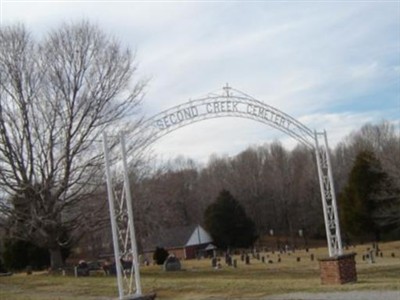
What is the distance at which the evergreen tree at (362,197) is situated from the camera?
49.8 meters

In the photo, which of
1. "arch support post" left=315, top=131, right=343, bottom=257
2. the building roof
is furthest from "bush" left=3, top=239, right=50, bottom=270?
"arch support post" left=315, top=131, right=343, bottom=257

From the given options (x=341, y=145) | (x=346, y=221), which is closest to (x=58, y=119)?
(x=346, y=221)

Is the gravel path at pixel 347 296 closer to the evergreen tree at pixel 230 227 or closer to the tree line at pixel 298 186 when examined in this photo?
the tree line at pixel 298 186

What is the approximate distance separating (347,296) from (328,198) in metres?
4.43

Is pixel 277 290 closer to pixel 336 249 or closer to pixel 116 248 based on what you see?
pixel 336 249

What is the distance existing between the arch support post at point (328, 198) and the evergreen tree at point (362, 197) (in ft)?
108

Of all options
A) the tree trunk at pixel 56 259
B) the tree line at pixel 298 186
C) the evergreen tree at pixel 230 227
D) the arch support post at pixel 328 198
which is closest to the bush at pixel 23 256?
the tree line at pixel 298 186

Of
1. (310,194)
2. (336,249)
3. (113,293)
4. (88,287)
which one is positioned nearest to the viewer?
(336,249)

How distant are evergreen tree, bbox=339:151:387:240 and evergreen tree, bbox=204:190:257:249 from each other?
12417 mm

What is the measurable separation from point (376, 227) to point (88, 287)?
111 ft

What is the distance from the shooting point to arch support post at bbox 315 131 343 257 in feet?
52.9

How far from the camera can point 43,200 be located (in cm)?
2769

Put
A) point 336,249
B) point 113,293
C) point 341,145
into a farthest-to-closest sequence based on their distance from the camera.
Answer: point 341,145 → point 113,293 → point 336,249

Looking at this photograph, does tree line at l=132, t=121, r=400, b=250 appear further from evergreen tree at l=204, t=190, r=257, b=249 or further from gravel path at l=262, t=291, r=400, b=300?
gravel path at l=262, t=291, r=400, b=300
